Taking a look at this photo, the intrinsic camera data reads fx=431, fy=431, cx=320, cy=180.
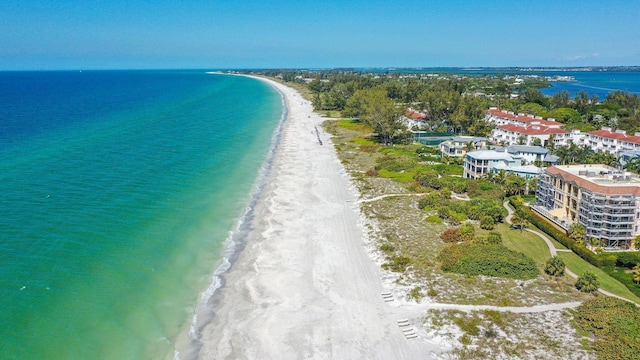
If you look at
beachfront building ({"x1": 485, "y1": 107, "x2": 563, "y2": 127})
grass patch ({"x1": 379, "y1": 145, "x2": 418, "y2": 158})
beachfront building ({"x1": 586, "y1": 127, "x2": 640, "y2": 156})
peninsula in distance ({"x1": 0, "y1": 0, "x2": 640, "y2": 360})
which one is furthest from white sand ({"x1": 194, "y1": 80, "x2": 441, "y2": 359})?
beachfront building ({"x1": 485, "y1": 107, "x2": 563, "y2": 127})

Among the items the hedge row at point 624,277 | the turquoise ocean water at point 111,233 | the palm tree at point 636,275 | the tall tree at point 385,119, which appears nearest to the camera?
the turquoise ocean water at point 111,233

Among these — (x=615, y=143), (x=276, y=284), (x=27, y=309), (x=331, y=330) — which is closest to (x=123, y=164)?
(x=27, y=309)

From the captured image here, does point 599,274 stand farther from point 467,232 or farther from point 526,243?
Answer: point 467,232

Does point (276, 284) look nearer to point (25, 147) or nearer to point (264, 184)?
point (264, 184)

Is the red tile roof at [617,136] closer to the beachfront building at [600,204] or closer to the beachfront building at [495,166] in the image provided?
the beachfront building at [495,166]

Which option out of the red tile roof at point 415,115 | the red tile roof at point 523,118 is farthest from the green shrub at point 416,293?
the red tile roof at point 415,115

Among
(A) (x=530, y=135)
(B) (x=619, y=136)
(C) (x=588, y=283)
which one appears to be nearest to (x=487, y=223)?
(C) (x=588, y=283)

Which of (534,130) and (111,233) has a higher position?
(534,130)
